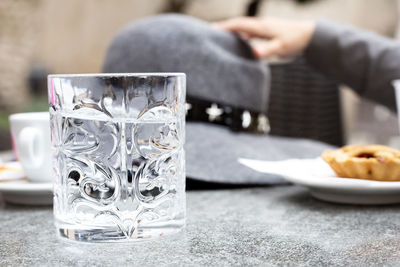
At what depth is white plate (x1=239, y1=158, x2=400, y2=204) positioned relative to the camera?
0.50m

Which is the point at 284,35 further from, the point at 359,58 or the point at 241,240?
the point at 241,240

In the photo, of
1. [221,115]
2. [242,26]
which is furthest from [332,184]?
[242,26]

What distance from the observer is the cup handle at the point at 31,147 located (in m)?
0.55

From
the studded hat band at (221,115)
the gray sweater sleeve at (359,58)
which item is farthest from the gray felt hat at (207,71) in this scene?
the gray sweater sleeve at (359,58)

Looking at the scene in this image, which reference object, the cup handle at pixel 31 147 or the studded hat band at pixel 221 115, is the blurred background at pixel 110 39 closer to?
the studded hat band at pixel 221 115

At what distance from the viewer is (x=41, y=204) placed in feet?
1.83

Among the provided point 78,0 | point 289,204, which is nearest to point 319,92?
point 289,204

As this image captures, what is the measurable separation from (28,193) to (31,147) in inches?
2.0

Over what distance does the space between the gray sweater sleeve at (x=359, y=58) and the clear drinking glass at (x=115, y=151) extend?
68 centimetres

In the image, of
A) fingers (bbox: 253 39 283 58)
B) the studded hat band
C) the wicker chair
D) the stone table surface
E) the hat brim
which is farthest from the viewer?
the wicker chair

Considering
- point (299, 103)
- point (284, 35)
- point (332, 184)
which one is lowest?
point (299, 103)

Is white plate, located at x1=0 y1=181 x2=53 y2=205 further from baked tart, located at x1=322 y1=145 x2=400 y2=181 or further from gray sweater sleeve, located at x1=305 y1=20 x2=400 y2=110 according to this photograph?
gray sweater sleeve, located at x1=305 y1=20 x2=400 y2=110

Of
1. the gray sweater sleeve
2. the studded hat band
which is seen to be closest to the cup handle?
the studded hat band

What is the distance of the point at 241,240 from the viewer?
0.41 meters
